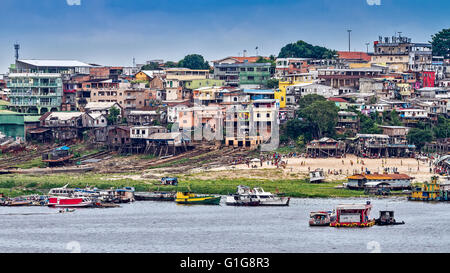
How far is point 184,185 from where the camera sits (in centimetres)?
7412

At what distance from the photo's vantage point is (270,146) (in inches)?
3494

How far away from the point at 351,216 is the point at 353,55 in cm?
7501

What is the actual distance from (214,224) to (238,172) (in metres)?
18.9

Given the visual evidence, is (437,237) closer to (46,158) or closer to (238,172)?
(238,172)

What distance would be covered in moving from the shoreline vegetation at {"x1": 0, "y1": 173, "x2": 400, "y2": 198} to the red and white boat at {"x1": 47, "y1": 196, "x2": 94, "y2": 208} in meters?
5.10

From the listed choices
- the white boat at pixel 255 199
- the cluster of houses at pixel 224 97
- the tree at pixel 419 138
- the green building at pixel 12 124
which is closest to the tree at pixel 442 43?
the cluster of houses at pixel 224 97

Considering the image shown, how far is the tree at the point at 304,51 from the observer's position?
128 meters

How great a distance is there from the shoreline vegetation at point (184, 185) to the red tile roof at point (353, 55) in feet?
180

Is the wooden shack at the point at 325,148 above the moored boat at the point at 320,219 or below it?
above

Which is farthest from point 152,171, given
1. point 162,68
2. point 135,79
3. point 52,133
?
point 162,68

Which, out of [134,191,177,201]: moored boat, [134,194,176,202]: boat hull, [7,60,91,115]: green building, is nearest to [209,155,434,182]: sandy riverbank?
[134,191,177,201]: moored boat

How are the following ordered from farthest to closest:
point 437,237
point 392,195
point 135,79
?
1. point 135,79
2. point 392,195
3. point 437,237

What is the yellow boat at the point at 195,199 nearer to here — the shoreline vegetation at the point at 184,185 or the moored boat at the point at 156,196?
the moored boat at the point at 156,196

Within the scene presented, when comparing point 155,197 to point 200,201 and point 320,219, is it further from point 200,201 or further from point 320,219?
point 320,219
